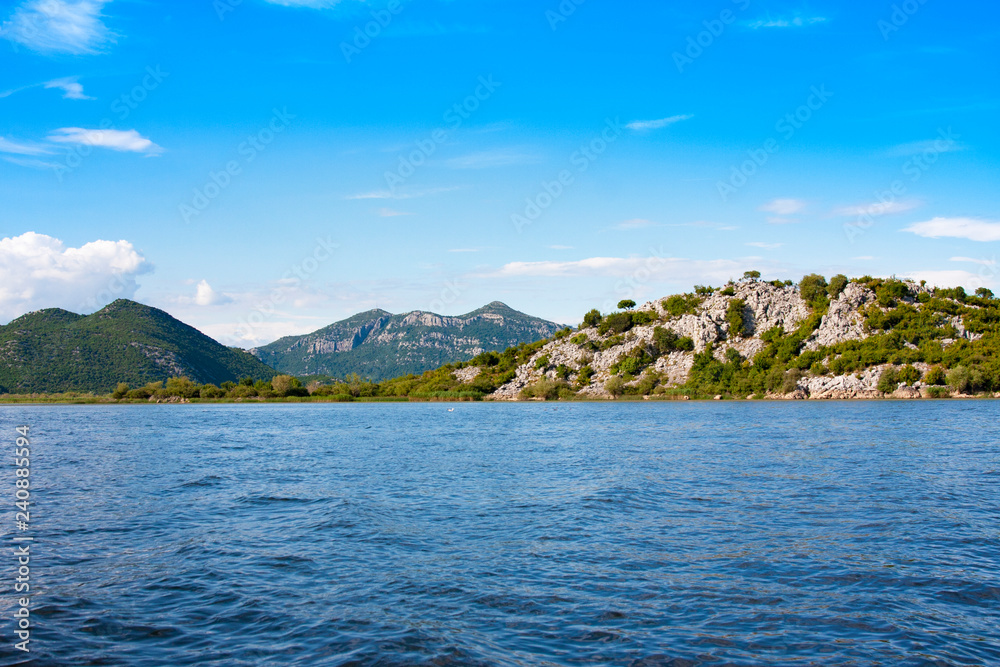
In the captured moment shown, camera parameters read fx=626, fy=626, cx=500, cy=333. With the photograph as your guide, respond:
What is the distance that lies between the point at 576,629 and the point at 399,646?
3293mm

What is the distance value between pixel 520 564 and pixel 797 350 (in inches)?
6516

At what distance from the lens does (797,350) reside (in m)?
162

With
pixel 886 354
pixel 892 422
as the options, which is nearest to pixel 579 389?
pixel 886 354

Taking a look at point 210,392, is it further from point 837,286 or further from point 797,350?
point 837,286

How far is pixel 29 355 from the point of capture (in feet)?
639

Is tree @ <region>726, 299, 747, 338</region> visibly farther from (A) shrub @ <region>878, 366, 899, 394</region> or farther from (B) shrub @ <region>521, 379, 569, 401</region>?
(B) shrub @ <region>521, 379, 569, 401</region>

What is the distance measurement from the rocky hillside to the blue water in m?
116

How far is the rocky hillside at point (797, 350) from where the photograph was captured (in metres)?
133

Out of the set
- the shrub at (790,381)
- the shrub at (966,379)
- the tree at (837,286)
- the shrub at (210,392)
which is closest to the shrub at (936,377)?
the shrub at (966,379)

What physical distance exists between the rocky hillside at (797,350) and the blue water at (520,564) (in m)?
116

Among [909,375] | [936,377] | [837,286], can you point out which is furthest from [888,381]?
[837,286]

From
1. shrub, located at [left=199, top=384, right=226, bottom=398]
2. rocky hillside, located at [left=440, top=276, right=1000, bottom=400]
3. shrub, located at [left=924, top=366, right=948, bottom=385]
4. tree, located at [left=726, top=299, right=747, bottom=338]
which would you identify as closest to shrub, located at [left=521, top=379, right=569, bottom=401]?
rocky hillside, located at [left=440, top=276, right=1000, bottom=400]

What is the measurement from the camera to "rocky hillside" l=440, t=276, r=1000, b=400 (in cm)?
13300

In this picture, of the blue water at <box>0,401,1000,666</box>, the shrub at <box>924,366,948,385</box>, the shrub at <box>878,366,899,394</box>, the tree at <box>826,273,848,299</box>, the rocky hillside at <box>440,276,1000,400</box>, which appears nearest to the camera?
the blue water at <box>0,401,1000,666</box>
